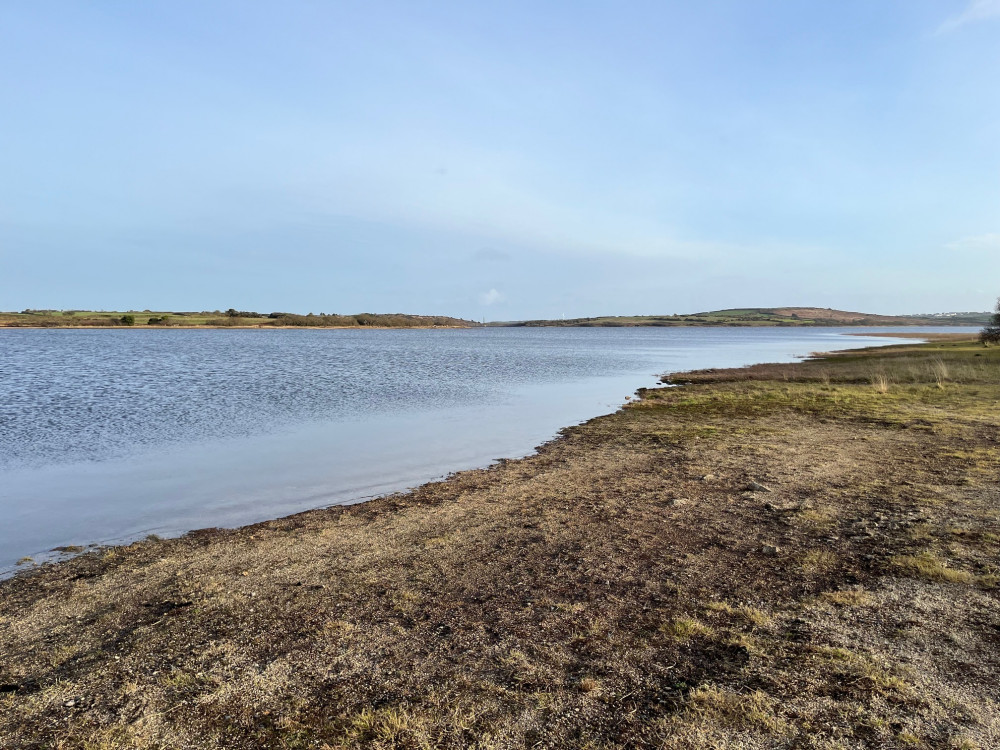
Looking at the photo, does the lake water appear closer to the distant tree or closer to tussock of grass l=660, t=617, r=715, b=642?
tussock of grass l=660, t=617, r=715, b=642

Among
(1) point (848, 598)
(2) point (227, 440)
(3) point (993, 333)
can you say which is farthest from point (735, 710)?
(3) point (993, 333)

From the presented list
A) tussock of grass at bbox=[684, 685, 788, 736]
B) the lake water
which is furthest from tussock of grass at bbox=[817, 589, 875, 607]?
the lake water

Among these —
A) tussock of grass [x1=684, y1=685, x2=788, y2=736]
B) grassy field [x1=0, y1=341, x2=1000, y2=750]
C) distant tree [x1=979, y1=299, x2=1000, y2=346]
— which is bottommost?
grassy field [x1=0, y1=341, x2=1000, y2=750]

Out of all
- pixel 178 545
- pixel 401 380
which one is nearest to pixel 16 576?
pixel 178 545

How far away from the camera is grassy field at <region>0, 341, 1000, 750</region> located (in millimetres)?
4832

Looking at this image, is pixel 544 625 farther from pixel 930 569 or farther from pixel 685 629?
pixel 930 569

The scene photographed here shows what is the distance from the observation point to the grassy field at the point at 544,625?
15.9ft

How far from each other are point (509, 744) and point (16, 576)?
27.1 feet

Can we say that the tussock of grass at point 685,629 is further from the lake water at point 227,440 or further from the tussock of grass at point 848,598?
the lake water at point 227,440

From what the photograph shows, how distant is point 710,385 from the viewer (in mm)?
35688

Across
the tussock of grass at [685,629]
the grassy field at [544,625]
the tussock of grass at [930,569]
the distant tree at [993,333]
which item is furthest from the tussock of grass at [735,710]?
the distant tree at [993,333]

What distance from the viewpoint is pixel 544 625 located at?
259 inches

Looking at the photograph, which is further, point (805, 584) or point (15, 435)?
point (15, 435)

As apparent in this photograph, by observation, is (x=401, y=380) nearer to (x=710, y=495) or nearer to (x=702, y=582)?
(x=710, y=495)
